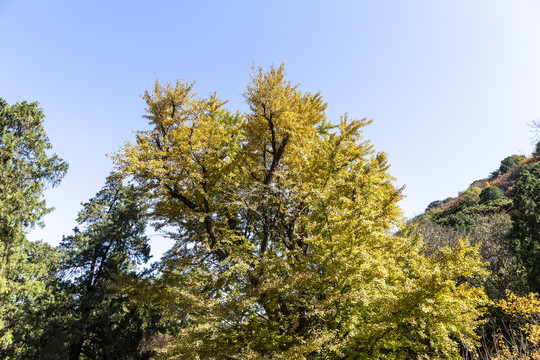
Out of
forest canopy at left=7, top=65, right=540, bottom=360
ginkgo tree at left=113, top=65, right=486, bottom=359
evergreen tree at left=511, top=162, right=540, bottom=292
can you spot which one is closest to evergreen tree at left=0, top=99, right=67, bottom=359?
forest canopy at left=7, top=65, right=540, bottom=360

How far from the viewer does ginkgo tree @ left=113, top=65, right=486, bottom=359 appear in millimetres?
5887

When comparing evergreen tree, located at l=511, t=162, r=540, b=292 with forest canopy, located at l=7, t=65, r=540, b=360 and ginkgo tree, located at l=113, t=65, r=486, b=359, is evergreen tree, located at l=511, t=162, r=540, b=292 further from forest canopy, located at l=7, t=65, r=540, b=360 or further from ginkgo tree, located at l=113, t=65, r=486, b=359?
ginkgo tree, located at l=113, t=65, r=486, b=359

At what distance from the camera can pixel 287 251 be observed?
729 cm

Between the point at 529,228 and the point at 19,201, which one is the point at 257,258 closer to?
the point at 19,201

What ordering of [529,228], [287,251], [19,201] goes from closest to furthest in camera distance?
[287,251] < [19,201] < [529,228]

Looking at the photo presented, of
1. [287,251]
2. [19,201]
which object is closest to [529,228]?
[287,251]

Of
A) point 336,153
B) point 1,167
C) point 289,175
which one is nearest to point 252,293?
point 289,175

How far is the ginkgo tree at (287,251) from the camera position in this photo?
19.3 ft

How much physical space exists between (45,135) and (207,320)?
14.0m

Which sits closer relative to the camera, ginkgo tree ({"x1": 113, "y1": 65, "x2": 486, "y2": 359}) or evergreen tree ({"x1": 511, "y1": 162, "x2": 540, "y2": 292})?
ginkgo tree ({"x1": 113, "y1": 65, "x2": 486, "y2": 359})

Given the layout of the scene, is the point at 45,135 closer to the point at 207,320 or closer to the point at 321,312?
the point at 207,320

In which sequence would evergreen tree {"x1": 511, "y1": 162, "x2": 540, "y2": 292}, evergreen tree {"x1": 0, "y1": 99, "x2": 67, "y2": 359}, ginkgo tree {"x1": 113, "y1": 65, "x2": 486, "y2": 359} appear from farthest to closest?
1. evergreen tree {"x1": 511, "y1": 162, "x2": 540, "y2": 292}
2. evergreen tree {"x1": 0, "y1": 99, "x2": 67, "y2": 359}
3. ginkgo tree {"x1": 113, "y1": 65, "x2": 486, "y2": 359}

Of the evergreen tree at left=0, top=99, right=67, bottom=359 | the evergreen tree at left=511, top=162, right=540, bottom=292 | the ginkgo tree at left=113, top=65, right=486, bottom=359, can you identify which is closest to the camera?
the ginkgo tree at left=113, top=65, right=486, bottom=359

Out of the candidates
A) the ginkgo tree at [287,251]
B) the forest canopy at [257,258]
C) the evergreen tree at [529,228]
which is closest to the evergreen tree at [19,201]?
the forest canopy at [257,258]
